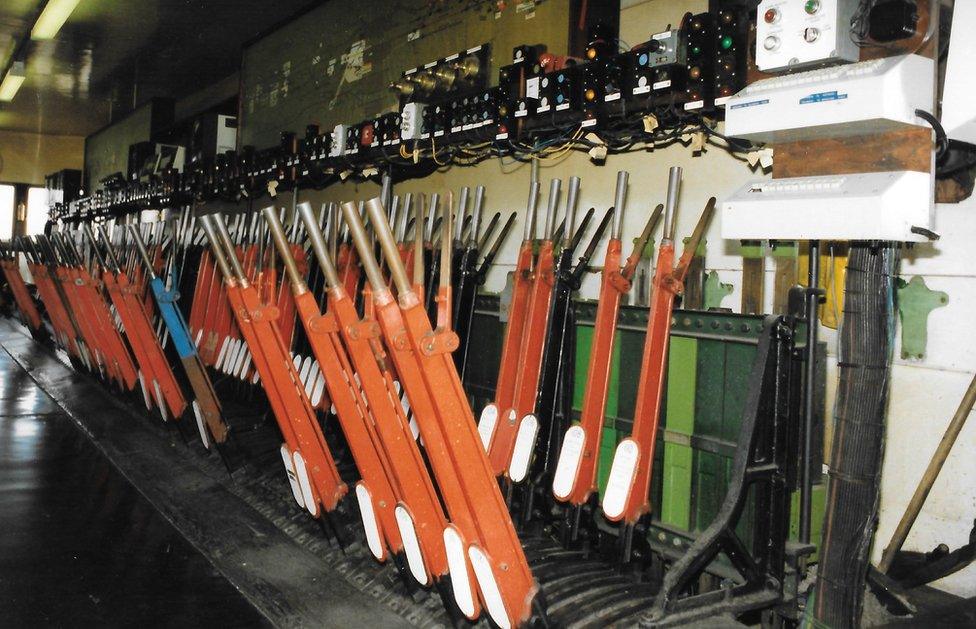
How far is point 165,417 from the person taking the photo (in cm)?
502

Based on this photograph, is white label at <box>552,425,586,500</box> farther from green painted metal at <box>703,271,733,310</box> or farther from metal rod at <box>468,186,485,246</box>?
metal rod at <box>468,186,485,246</box>

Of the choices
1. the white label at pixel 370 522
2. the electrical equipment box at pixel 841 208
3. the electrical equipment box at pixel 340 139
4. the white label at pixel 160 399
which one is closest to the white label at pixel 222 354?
the white label at pixel 160 399

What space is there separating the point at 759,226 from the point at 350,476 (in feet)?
8.15

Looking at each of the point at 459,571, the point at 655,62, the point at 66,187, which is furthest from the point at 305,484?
the point at 66,187

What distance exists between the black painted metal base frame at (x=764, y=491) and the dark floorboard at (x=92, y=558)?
1.52 metres

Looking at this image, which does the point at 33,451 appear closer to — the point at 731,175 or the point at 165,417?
the point at 165,417

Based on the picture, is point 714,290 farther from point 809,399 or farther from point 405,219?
point 405,219

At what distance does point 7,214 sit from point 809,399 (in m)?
16.7

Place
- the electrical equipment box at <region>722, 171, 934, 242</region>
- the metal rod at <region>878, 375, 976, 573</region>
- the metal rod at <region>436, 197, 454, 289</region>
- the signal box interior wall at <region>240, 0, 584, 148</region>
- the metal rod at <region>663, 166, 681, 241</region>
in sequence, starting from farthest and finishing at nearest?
1. the signal box interior wall at <region>240, 0, 584, 148</region>
2. the metal rod at <region>663, 166, 681, 241</region>
3. the metal rod at <region>878, 375, 976, 573</region>
4. the metal rod at <region>436, 197, 454, 289</region>
5. the electrical equipment box at <region>722, 171, 934, 242</region>

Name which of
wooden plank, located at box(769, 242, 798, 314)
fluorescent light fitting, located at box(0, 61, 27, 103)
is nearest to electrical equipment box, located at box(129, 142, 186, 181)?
fluorescent light fitting, located at box(0, 61, 27, 103)

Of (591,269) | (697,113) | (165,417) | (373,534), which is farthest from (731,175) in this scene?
(165,417)

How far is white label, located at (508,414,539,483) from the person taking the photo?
9.53ft

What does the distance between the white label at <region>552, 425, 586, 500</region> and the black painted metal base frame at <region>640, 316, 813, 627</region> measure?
559 mm

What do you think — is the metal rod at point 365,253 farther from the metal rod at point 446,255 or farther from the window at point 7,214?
the window at point 7,214
